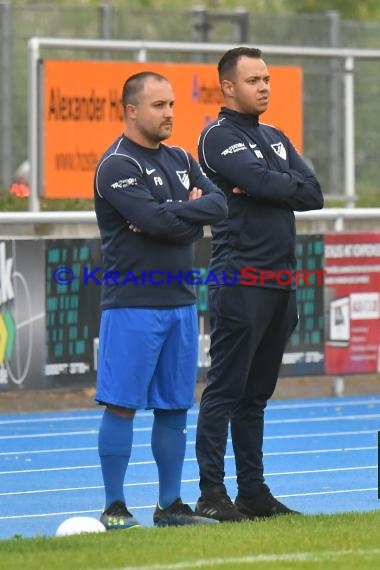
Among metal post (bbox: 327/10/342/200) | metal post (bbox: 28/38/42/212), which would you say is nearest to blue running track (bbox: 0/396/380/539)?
metal post (bbox: 28/38/42/212)

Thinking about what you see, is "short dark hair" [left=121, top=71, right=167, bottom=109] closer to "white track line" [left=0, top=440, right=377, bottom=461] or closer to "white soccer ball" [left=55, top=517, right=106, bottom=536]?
"white soccer ball" [left=55, top=517, right=106, bottom=536]

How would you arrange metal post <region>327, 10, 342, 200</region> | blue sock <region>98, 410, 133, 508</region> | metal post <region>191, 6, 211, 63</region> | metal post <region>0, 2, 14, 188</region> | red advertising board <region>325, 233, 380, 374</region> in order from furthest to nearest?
metal post <region>191, 6, 211, 63</region>, metal post <region>0, 2, 14, 188</region>, metal post <region>327, 10, 342, 200</region>, red advertising board <region>325, 233, 380, 374</region>, blue sock <region>98, 410, 133, 508</region>

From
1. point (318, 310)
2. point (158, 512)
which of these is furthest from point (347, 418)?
point (158, 512)

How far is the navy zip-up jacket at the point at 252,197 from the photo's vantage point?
26.0 ft

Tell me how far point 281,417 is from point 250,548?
20.4ft

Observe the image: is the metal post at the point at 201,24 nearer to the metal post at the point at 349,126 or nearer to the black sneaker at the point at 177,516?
the metal post at the point at 349,126

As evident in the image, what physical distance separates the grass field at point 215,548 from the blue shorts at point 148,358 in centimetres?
64

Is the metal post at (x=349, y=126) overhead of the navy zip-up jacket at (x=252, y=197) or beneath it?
overhead

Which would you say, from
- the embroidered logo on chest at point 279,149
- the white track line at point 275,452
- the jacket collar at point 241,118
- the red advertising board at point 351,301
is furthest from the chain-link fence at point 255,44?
the jacket collar at point 241,118

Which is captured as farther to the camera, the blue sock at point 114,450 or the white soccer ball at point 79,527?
the blue sock at point 114,450

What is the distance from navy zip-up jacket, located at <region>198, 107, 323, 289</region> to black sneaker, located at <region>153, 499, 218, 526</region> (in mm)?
1124

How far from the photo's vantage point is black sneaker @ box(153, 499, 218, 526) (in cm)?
784

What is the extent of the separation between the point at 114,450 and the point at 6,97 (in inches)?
516

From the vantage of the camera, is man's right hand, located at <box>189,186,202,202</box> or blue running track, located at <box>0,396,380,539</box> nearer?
man's right hand, located at <box>189,186,202,202</box>
